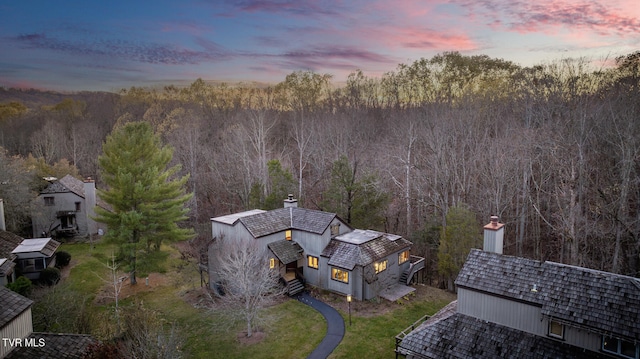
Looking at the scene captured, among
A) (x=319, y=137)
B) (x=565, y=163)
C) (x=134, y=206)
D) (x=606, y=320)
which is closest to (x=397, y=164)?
(x=319, y=137)

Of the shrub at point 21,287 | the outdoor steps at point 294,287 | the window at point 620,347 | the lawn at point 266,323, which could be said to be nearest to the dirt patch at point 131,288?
the lawn at point 266,323

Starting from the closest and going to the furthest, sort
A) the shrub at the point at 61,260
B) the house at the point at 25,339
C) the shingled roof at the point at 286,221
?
the house at the point at 25,339, the shingled roof at the point at 286,221, the shrub at the point at 61,260

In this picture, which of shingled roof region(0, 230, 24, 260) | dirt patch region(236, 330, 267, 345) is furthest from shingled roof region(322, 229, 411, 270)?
shingled roof region(0, 230, 24, 260)

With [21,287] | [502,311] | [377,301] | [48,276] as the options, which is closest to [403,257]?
[377,301]

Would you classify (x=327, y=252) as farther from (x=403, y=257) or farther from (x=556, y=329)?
(x=556, y=329)

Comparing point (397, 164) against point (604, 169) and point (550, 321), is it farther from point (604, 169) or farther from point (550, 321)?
point (550, 321)

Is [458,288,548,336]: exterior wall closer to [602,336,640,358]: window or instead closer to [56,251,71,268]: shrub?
[602,336,640,358]: window

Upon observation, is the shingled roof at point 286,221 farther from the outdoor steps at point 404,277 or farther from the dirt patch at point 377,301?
the outdoor steps at point 404,277
